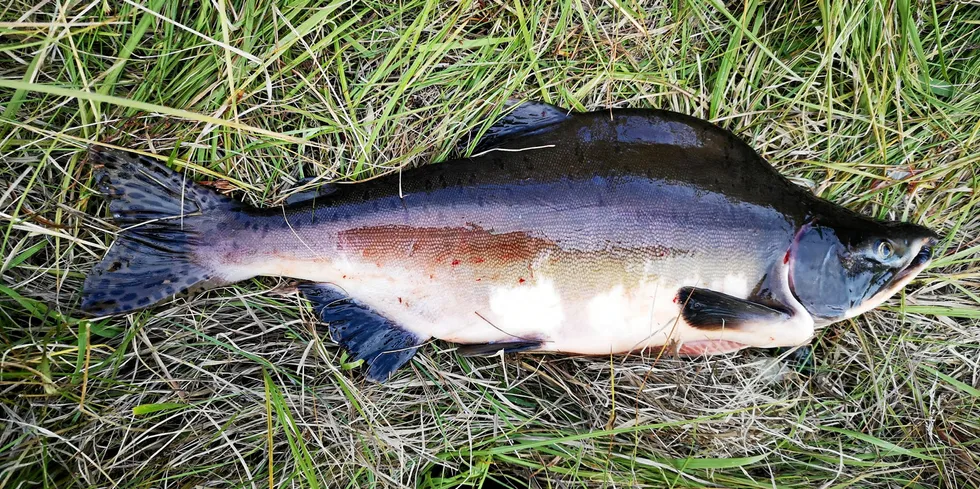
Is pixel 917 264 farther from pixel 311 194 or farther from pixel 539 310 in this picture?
pixel 311 194

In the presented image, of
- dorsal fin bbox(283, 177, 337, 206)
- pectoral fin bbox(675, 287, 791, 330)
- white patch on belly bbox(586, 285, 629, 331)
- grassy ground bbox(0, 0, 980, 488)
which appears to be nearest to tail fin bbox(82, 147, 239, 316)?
grassy ground bbox(0, 0, 980, 488)

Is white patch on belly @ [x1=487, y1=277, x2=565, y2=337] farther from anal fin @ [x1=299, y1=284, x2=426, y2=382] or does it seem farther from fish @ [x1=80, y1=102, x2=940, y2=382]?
anal fin @ [x1=299, y1=284, x2=426, y2=382]

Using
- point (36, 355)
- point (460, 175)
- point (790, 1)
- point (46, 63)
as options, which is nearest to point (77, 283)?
point (36, 355)

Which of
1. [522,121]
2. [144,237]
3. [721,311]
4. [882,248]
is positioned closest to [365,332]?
[144,237]

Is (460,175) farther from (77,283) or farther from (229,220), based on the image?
(77,283)

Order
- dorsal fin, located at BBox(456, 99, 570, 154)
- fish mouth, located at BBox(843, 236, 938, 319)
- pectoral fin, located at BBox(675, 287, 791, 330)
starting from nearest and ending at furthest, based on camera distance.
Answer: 1. pectoral fin, located at BBox(675, 287, 791, 330)
2. fish mouth, located at BBox(843, 236, 938, 319)
3. dorsal fin, located at BBox(456, 99, 570, 154)

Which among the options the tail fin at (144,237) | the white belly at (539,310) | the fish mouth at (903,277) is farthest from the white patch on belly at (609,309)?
the tail fin at (144,237)
